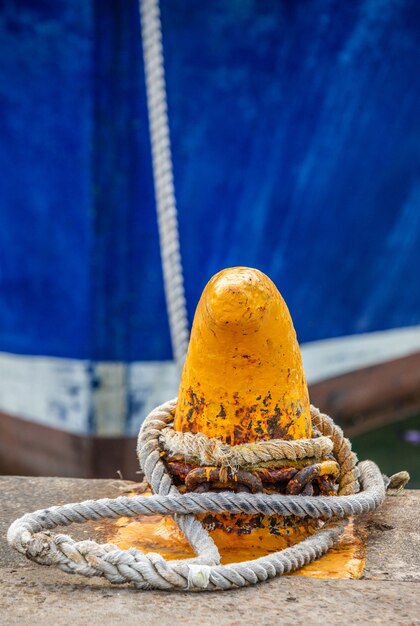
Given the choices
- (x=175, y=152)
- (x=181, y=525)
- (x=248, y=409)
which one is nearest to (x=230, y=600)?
(x=181, y=525)

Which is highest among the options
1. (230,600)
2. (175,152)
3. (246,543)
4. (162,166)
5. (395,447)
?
(175,152)

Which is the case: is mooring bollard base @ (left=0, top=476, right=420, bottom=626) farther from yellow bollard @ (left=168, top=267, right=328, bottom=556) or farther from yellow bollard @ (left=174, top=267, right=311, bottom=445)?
yellow bollard @ (left=174, top=267, right=311, bottom=445)

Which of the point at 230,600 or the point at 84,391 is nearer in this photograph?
the point at 230,600

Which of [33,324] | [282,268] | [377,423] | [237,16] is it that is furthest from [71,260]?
[377,423]

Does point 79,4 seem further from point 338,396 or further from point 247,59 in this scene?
point 338,396

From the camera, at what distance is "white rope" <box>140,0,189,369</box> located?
355 cm

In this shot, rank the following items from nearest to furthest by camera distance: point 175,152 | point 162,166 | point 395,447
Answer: point 162,166 → point 175,152 → point 395,447

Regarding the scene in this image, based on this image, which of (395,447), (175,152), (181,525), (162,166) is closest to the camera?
(181,525)

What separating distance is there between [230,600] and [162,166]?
244 cm

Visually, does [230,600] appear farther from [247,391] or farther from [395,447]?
[395,447]

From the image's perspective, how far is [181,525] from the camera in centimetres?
161

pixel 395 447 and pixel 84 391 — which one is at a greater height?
pixel 395 447

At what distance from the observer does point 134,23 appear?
11.8ft

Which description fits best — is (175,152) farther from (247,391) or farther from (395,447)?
(395,447)
